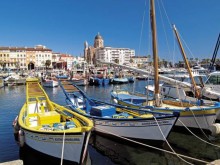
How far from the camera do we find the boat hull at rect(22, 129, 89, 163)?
420 inches

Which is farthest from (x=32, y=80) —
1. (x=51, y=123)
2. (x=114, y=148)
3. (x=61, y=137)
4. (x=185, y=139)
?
(x=185, y=139)

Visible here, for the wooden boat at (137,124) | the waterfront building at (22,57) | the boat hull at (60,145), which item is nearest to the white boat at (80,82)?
the wooden boat at (137,124)

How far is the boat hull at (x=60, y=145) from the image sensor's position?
10.7m

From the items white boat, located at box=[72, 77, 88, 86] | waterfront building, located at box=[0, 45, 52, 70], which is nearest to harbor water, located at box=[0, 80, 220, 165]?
white boat, located at box=[72, 77, 88, 86]

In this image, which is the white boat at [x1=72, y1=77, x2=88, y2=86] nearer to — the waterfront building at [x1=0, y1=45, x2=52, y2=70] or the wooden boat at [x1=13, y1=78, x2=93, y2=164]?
the wooden boat at [x1=13, y1=78, x2=93, y2=164]

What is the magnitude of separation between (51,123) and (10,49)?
550ft

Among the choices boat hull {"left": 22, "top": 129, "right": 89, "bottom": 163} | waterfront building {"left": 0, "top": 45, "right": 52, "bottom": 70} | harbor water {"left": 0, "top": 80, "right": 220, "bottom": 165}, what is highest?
waterfront building {"left": 0, "top": 45, "right": 52, "bottom": 70}

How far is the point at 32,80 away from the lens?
21656 millimetres

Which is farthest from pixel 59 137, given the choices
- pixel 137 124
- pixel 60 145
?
pixel 137 124

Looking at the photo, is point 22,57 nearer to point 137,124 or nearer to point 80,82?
point 80,82

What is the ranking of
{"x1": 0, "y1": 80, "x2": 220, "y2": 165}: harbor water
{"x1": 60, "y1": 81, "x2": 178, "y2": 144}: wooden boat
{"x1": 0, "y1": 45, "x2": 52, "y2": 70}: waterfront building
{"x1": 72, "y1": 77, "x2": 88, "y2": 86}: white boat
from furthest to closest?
{"x1": 0, "y1": 45, "x2": 52, "y2": 70}: waterfront building < {"x1": 72, "y1": 77, "x2": 88, "y2": 86}: white boat < {"x1": 60, "y1": 81, "x2": 178, "y2": 144}: wooden boat < {"x1": 0, "y1": 80, "x2": 220, "y2": 165}: harbor water

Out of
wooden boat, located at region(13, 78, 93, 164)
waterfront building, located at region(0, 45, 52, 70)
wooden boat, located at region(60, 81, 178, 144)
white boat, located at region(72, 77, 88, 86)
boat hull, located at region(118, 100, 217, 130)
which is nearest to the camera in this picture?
A: wooden boat, located at region(13, 78, 93, 164)

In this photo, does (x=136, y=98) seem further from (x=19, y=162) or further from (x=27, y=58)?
(x=27, y=58)

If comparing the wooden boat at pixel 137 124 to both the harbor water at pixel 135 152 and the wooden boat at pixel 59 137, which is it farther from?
the wooden boat at pixel 59 137
